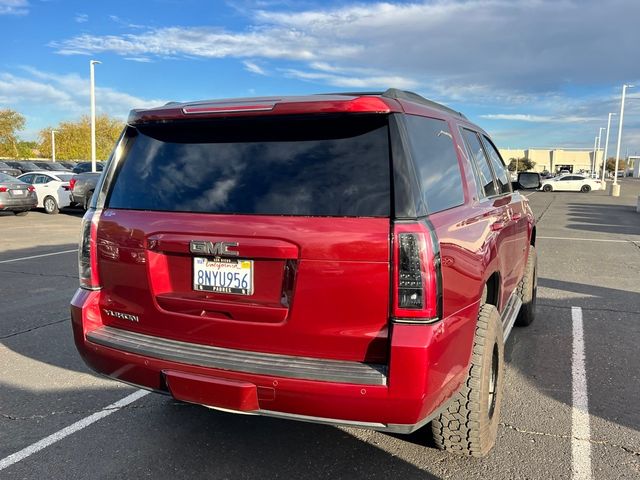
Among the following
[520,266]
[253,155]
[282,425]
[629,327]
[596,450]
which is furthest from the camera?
[629,327]

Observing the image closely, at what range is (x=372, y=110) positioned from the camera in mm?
2578

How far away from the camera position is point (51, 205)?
66.2 feet

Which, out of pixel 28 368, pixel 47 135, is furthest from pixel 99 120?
pixel 28 368

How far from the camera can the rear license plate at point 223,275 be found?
2.67 meters

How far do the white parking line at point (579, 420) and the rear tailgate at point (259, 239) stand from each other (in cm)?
157

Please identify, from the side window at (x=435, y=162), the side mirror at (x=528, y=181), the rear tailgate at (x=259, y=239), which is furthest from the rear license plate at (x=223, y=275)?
the side mirror at (x=528, y=181)

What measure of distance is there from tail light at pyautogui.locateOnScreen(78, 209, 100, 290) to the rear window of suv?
0.15m

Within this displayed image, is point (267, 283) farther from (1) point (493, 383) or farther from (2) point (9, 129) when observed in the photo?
(2) point (9, 129)

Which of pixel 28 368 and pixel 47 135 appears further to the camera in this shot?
pixel 47 135

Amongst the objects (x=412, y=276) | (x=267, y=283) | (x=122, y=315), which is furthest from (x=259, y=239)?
(x=122, y=315)

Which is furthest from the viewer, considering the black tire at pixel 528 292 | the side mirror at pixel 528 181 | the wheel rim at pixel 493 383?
the side mirror at pixel 528 181

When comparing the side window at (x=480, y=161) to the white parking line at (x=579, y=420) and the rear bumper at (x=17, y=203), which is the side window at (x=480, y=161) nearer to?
the white parking line at (x=579, y=420)

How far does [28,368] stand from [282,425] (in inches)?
94.8

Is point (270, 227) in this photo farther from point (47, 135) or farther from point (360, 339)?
point (47, 135)
